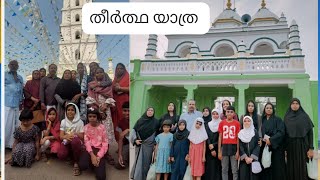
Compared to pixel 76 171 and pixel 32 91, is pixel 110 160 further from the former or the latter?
pixel 32 91

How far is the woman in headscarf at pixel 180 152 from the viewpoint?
9.43 feet

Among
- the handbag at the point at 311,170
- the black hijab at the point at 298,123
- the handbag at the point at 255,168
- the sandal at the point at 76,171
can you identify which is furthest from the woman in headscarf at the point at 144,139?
the handbag at the point at 311,170

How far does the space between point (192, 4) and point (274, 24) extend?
0.76 m

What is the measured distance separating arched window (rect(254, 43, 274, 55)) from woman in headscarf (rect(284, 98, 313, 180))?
23.0 inches

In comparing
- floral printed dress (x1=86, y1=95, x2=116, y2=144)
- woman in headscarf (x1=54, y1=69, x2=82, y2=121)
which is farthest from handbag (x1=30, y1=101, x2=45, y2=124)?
floral printed dress (x1=86, y1=95, x2=116, y2=144)

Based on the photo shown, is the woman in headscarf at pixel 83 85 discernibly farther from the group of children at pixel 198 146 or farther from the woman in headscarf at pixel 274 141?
the woman in headscarf at pixel 274 141

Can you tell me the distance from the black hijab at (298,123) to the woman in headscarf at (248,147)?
0.22 metres

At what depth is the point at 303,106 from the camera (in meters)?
2.86

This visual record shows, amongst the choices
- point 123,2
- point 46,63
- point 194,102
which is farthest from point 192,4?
point 46,63

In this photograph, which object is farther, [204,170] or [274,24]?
[274,24]

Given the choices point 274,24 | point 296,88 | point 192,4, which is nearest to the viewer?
point 192,4

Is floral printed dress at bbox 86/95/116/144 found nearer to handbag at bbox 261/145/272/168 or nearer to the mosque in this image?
the mosque

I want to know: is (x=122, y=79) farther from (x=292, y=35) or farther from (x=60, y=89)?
(x=292, y=35)

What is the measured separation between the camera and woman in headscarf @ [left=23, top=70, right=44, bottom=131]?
9.72 feet
